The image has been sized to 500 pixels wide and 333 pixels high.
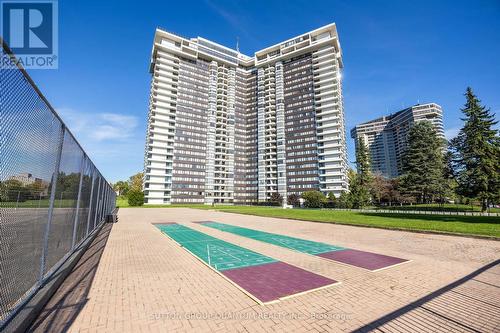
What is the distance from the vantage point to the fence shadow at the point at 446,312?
430 centimetres

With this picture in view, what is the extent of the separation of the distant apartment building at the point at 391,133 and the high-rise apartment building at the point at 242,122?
79.4 m

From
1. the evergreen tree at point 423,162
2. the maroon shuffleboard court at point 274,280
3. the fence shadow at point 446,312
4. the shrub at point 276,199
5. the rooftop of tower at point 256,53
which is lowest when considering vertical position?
the shrub at point 276,199

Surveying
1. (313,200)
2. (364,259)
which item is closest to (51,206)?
(364,259)

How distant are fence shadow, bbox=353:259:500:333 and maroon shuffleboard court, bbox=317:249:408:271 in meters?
2.43

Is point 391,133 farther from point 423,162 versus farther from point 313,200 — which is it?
point 313,200

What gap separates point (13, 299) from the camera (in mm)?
4082

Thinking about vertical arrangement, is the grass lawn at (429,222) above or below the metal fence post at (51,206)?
below

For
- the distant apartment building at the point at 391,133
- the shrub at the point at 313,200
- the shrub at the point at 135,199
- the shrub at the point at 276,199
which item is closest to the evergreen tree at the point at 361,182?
the shrub at the point at 313,200

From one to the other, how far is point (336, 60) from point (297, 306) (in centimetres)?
9301

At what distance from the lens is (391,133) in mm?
173000

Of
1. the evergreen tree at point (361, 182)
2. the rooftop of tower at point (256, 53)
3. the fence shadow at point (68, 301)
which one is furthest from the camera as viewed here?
the rooftop of tower at point (256, 53)

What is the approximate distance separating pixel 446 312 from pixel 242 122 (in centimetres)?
9492

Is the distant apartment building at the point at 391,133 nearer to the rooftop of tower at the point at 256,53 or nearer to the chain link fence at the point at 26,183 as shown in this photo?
the rooftop of tower at the point at 256,53

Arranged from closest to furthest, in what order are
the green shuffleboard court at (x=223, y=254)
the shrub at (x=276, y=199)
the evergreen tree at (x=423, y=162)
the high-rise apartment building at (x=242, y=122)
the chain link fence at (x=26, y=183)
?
the chain link fence at (x=26, y=183) < the green shuffleboard court at (x=223, y=254) < the evergreen tree at (x=423, y=162) < the high-rise apartment building at (x=242, y=122) < the shrub at (x=276, y=199)
